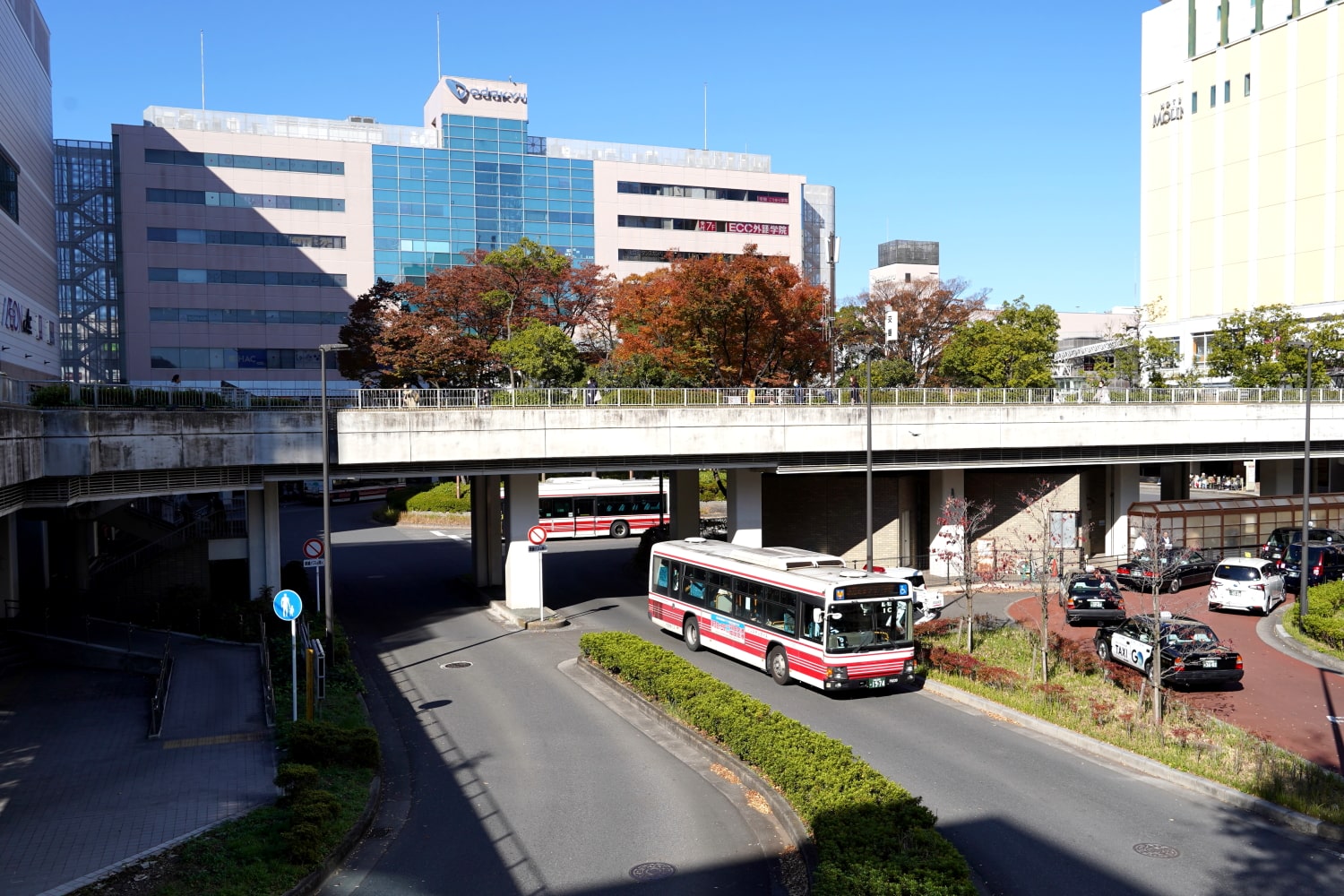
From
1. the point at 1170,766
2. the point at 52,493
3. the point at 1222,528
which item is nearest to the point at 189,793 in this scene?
the point at 52,493

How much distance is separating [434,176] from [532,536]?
56.1m

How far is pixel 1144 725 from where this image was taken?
19109 millimetres

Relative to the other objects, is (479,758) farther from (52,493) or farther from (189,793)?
(52,493)

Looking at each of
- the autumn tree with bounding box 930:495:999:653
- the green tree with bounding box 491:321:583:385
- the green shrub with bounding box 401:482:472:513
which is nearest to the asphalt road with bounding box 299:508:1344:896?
the autumn tree with bounding box 930:495:999:653

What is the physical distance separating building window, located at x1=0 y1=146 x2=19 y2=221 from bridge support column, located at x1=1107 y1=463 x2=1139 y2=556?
44.6m

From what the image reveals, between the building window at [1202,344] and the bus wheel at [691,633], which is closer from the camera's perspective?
the bus wheel at [691,633]

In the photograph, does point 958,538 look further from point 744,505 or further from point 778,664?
point 778,664

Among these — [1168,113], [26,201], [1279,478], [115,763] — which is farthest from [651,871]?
[1168,113]

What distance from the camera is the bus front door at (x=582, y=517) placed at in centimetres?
5459

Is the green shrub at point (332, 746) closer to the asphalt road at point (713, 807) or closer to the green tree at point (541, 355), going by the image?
the asphalt road at point (713, 807)

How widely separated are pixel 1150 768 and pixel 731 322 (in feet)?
101

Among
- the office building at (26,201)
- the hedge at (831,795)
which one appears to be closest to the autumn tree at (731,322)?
the hedge at (831,795)

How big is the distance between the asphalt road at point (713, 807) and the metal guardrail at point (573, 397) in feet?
30.4

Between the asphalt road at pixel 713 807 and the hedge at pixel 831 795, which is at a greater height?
the hedge at pixel 831 795
